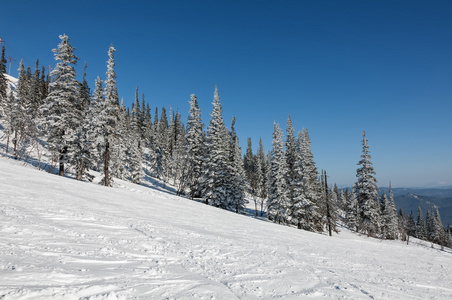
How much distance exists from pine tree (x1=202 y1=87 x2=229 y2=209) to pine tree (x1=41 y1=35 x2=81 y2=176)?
1654 centimetres

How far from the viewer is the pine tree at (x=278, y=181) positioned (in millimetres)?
32375

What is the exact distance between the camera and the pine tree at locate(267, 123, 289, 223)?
32.4 m

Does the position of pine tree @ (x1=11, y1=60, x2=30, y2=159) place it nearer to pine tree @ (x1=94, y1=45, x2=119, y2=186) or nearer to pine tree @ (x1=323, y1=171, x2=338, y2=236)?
pine tree @ (x1=94, y1=45, x2=119, y2=186)

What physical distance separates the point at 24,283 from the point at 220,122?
30.6 meters

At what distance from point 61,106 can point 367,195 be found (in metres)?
43.7

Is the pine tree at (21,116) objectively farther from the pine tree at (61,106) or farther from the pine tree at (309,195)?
the pine tree at (309,195)

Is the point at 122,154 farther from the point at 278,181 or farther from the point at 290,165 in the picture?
the point at 290,165

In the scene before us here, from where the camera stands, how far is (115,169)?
131 ft

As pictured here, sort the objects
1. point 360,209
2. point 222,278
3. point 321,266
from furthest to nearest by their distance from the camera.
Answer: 1. point 360,209
2. point 321,266
3. point 222,278

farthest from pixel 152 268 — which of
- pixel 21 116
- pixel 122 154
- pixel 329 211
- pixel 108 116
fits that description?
pixel 21 116

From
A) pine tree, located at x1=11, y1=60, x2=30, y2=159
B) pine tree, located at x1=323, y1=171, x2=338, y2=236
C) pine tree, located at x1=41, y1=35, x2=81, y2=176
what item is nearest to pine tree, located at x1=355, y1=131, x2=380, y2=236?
pine tree, located at x1=323, y1=171, x2=338, y2=236

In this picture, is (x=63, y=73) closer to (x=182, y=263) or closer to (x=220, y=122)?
(x=220, y=122)

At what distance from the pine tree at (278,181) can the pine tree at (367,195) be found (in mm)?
12487

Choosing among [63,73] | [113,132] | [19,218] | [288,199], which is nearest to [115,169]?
[113,132]
